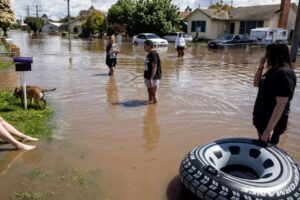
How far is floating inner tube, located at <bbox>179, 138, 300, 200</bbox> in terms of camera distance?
3.56 metres

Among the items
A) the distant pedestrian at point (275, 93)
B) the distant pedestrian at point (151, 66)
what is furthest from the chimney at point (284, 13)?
the distant pedestrian at point (275, 93)

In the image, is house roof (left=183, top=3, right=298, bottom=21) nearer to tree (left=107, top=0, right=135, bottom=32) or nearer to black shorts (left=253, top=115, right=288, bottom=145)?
tree (left=107, top=0, right=135, bottom=32)

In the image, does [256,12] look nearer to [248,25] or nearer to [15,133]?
[248,25]

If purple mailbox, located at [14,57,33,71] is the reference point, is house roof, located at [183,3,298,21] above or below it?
above

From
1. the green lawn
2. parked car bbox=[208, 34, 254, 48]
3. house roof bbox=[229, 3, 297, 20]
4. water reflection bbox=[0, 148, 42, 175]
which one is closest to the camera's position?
water reflection bbox=[0, 148, 42, 175]

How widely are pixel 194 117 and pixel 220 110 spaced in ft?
3.33

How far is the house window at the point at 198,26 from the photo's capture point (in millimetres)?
47000

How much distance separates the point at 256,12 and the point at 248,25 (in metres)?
1.79

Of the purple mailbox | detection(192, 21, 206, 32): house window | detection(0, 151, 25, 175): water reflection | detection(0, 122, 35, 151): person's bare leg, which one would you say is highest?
detection(192, 21, 206, 32): house window

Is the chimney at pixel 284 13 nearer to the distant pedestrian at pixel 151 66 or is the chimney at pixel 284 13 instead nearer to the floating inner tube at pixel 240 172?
the distant pedestrian at pixel 151 66

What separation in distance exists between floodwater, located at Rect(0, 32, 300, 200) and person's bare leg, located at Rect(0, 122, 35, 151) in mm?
130

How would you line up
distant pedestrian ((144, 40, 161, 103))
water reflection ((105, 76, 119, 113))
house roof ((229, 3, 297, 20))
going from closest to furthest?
distant pedestrian ((144, 40, 161, 103)) < water reflection ((105, 76, 119, 113)) < house roof ((229, 3, 297, 20))

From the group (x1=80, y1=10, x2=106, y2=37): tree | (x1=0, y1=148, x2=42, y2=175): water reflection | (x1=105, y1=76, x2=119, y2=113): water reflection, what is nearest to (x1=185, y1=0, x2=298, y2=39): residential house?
(x1=80, y1=10, x2=106, y2=37): tree

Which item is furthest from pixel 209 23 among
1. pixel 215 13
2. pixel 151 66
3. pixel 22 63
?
pixel 22 63
